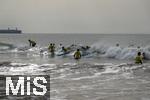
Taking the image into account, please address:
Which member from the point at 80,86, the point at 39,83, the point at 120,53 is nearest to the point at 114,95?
the point at 80,86

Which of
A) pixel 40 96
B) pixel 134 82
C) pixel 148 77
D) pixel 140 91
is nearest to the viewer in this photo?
pixel 40 96

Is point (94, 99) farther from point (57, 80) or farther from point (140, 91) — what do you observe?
point (57, 80)

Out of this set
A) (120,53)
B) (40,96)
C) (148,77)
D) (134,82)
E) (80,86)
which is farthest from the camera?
(120,53)

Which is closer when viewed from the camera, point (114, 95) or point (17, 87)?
point (114, 95)

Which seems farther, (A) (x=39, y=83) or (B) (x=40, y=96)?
(A) (x=39, y=83)

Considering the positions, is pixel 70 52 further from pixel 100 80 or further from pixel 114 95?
pixel 114 95

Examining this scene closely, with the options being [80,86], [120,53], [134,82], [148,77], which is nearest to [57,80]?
[80,86]

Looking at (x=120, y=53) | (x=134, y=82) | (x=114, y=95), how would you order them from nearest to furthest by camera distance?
(x=114, y=95) < (x=134, y=82) < (x=120, y=53)

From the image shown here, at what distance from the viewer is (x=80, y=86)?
15258 mm

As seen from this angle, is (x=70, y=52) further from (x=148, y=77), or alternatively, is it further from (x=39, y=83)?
(x=39, y=83)

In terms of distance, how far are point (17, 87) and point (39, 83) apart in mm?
1016

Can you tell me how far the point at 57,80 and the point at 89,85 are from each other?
1.93 m

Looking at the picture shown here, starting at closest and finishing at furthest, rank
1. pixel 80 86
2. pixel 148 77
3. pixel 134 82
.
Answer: pixel 80 86, pixel 134 82, pixel 148 77

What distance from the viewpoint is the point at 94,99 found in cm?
1258
